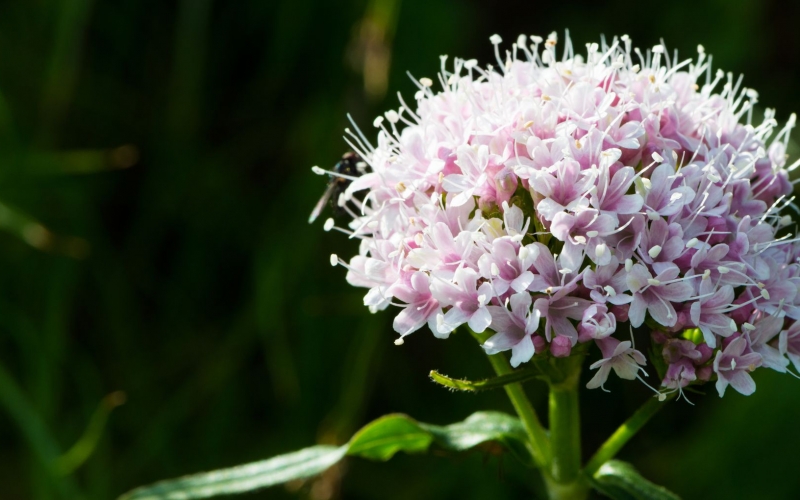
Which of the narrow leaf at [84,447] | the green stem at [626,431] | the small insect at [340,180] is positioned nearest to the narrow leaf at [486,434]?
the green stem at [626,431]

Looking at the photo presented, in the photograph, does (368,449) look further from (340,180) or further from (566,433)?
(340,180)

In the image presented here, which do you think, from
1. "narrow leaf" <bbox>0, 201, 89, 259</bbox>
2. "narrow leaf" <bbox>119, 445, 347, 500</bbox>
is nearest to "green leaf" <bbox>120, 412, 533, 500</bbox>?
"narrow leaf" <bbox>119, 445, 347, 500</bbox>

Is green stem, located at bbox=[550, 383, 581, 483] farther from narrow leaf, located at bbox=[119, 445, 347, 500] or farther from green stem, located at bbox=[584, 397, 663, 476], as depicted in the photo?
narrow leaf, located at bbox=[119, 445, 347, 500]

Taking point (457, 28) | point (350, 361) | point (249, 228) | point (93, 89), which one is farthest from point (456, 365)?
point (93, 89)

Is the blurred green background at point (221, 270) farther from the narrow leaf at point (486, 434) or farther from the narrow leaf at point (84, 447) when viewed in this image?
the narrow leaf at point (486, 434)

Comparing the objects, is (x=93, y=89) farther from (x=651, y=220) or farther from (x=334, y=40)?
(x=651, y=220)

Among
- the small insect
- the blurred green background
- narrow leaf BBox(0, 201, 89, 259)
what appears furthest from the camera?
the blurred green background
